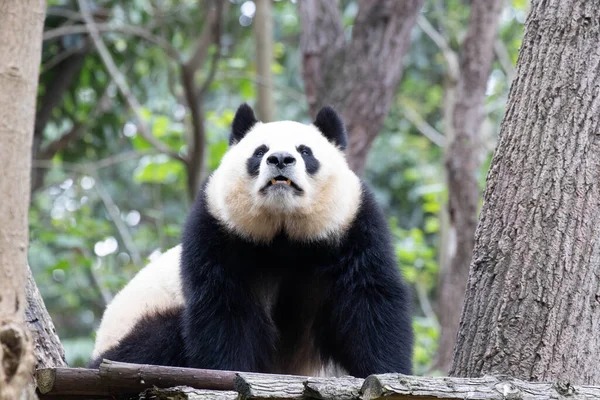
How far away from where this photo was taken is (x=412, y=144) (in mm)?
15156

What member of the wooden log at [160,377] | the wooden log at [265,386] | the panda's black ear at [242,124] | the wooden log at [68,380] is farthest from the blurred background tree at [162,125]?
the wooden log at [68,380]

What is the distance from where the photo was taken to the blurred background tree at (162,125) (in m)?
8.96

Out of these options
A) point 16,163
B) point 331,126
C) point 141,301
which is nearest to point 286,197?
point 331,126

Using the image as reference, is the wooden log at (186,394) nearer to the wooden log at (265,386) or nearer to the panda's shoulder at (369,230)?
the wooden log at (265,386)

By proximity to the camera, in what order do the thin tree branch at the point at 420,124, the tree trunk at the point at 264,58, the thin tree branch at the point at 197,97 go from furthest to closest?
the thin tree branch at the point at 420,124
the tree trunk at the point at 264,58
the thin tree branch at the point at 197,97

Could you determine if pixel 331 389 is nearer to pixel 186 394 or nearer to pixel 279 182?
pixel 186 394

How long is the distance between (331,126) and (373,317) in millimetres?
1254

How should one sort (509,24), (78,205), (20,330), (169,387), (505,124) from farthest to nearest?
(509,24)
(78,205)
(505,124)
(169,387)
(20,330)

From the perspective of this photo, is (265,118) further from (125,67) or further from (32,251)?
(32,251)

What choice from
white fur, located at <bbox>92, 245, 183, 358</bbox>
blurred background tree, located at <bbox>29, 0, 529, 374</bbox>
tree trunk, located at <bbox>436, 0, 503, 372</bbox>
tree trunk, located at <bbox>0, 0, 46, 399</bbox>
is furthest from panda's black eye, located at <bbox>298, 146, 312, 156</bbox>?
tree trunk, located at <bbox>436, 0, 503, 372</bbox>

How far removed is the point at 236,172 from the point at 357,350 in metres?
1.18

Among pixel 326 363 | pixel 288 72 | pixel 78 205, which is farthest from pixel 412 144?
pixel 326 363

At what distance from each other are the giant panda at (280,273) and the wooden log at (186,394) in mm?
1115

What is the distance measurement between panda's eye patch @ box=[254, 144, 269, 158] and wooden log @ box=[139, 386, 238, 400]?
171cm
